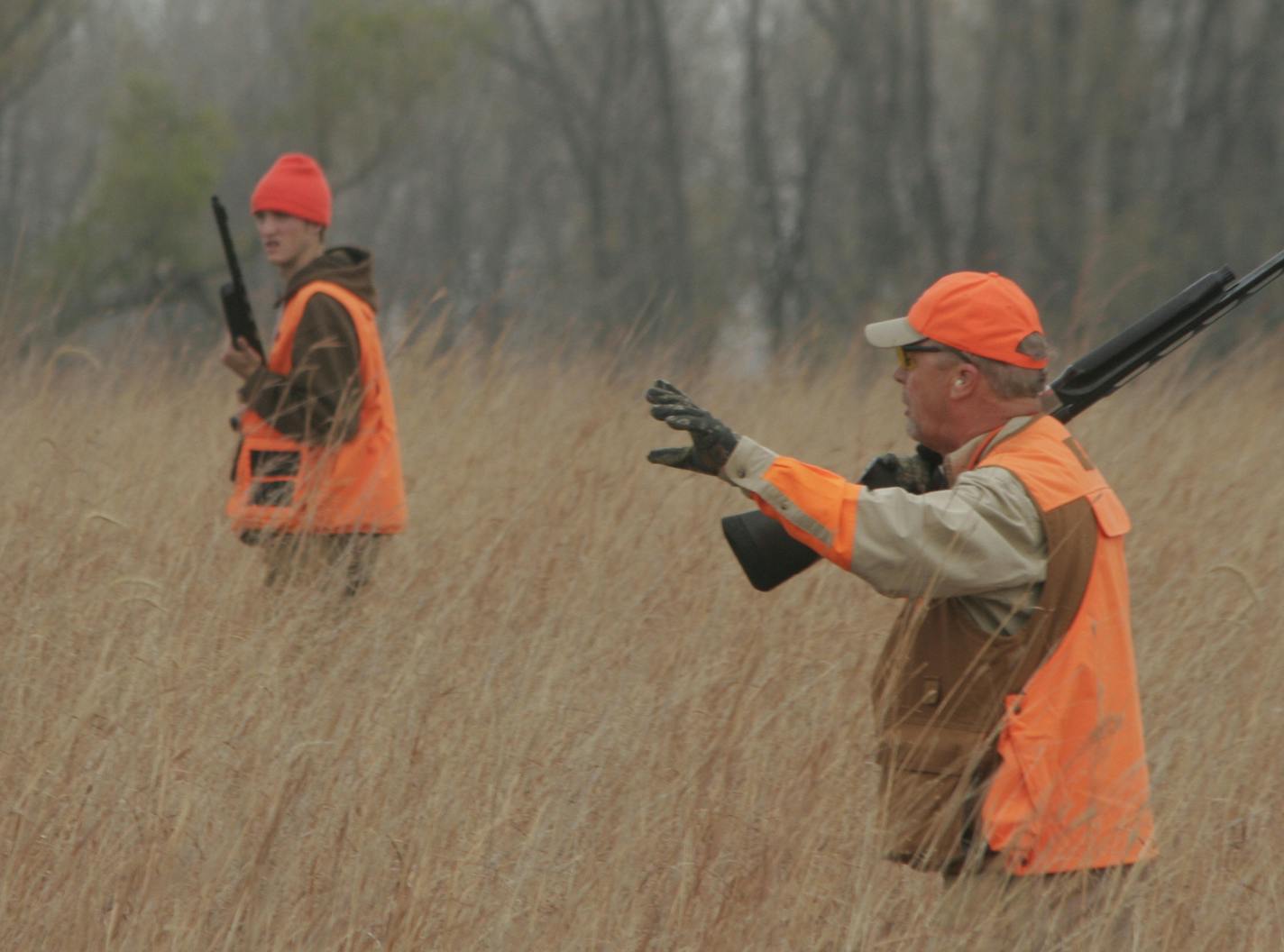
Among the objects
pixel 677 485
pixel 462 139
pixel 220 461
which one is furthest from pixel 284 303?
pixel 462 139

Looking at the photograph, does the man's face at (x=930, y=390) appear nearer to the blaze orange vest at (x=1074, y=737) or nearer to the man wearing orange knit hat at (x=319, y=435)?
the blaze orange vest at (x=1074, y=737)

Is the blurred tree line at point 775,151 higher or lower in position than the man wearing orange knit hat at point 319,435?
higher

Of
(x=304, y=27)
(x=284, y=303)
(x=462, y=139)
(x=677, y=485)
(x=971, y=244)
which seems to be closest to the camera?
(x=284, y=303)

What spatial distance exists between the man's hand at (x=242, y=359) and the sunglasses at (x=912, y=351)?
8.58 feet

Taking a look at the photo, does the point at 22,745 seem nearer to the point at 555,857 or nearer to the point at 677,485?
the point at 555,857

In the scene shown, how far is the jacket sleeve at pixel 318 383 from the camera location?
486 cm

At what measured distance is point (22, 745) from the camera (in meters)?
3.34

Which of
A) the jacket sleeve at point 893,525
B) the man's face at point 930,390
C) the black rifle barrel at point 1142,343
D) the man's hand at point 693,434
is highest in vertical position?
the black rifle barrel at point 1142,343

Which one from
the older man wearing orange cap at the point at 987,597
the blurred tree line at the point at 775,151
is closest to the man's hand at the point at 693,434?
the older man wearing orange cap at the point at 987,597

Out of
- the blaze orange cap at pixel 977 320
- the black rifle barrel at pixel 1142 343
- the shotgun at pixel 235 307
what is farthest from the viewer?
the shotgun at pixel 235 307

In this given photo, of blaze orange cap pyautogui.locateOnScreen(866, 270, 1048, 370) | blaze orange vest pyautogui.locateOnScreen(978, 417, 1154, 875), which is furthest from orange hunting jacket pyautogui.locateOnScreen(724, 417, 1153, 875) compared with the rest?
blaze orange cap pyautogui.locateOnScreen(866, 270, 1048, 370)

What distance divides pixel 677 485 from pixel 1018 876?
3.07 meters

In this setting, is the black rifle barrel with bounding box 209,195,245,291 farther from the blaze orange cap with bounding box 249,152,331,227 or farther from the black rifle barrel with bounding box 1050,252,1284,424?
the black rifle barrel with bounding box 1050,252,1284,424

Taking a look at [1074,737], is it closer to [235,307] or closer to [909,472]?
[909,472]
